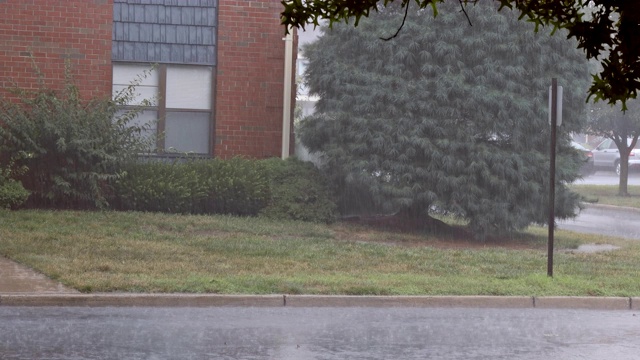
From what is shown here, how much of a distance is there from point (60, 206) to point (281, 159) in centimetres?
428

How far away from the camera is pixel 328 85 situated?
817 inches

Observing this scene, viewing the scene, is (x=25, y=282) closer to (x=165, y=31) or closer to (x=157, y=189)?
(x=157, y=189)

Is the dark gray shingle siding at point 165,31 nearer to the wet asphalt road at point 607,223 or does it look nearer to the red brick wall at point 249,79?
the red brick wall at point 249,79

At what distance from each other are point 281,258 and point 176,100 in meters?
6.82

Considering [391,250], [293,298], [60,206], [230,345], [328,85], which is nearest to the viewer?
[230,345]

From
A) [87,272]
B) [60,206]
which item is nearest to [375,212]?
[60,206]

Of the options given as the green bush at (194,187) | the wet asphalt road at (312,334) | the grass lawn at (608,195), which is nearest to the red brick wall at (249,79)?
the green bush at (194,187)

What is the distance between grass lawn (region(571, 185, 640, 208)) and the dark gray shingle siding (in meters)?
13.4

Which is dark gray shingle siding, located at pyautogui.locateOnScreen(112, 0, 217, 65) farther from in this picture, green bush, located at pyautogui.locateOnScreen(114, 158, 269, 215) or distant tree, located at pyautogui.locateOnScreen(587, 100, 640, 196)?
distant tree, located at pyautogui.locateOnScreen(587, 100, 640, 196)

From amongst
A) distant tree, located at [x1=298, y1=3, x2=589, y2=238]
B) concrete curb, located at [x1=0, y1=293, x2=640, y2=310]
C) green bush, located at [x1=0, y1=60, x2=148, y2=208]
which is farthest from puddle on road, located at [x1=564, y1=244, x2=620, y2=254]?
green bush, located at [x1=0, y1=60, x2=148, y2=208]

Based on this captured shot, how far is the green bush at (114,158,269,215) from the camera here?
19.4 meters

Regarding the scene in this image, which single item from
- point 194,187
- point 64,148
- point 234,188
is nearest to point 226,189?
point 234,188

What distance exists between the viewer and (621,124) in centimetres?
3641

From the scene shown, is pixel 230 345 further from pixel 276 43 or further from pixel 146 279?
pixel 276 43
